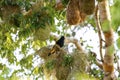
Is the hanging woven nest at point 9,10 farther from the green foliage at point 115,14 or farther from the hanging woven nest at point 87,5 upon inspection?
the green foliage at point 115,14

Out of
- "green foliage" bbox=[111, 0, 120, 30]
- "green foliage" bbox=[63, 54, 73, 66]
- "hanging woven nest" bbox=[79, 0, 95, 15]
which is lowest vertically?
"green foliage" bbox=[111, 0, 120, 30]

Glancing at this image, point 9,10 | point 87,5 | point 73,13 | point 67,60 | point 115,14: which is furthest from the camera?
point 9,10

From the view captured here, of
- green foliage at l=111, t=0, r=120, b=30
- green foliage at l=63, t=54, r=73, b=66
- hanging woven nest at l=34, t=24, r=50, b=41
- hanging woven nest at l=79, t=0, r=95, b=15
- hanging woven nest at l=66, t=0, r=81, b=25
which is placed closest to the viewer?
green foliage at l=111, t=0, r=120, b=30

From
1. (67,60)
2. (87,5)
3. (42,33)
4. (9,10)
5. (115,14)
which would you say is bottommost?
(115,14)

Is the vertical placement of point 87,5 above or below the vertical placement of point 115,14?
above

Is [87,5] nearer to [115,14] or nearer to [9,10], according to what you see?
[115,14]

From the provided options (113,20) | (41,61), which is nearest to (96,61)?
(41,61)

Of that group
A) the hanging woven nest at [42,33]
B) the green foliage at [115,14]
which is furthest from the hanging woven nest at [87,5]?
A: the hanging woven nest at [42,33]

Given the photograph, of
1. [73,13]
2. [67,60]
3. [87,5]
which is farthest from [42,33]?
[87,5]

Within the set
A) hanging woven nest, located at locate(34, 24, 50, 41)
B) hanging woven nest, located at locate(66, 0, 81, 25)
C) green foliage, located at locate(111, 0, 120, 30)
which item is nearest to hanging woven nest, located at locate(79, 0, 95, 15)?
hanging woven nest, located at locate(66, 0, 81, 25)

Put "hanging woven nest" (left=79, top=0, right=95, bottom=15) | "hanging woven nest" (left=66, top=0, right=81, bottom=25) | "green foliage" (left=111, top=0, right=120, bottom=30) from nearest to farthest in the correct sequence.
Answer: "green foliage" (left=111, top=0, right=120, bottom=30) → "hanging woven nest" (left=79, top=0, right=95, bottom=15) → "hanging woven nest" (left=66, top=0, right=81, bottom=25)

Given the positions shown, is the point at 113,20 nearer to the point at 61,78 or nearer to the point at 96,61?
the point at 61,78

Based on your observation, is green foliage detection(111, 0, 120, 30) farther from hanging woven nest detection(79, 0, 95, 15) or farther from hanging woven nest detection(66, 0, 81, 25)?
hanging woven nest detection(66, 0, 81, 25)

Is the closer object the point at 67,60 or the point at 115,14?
the point at 115,14
